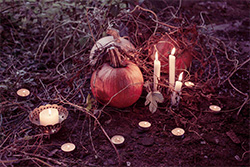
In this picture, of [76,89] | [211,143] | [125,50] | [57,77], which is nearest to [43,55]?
[57,77]

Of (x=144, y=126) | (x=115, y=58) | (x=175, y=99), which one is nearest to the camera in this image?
(x=144, y=126)

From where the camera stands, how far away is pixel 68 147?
5.94 feet

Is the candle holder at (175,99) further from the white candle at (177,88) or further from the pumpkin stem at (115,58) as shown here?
the pumpkin stem at (115,58)

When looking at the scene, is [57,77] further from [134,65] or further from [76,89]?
[134,65]

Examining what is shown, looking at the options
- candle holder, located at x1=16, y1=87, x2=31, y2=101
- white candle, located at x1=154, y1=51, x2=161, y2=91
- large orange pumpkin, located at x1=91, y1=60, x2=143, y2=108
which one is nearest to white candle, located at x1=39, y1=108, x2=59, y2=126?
large orange pumpkin, located at x1=91, y1=60, x2=143, y2=108

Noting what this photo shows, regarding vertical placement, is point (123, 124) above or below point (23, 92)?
below

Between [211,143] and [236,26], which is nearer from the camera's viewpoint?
[211,143]

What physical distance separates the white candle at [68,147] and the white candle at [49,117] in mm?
211

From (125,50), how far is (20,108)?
3.38 feet

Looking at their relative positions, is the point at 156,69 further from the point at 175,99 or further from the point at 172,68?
the point at 175,99

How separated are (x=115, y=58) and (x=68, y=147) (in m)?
0.79

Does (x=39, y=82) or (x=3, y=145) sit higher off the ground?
(x=39, y=82)

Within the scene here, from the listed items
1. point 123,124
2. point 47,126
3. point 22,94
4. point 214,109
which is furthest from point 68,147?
point 214,109

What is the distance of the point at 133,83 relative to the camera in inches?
83.7
